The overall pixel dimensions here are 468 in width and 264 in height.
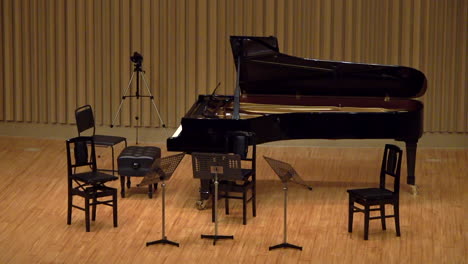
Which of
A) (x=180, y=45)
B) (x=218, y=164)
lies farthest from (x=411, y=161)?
(x=180, y=45)

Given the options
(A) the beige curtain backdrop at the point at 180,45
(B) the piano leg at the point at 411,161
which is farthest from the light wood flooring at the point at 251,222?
(A) the beige curtain backdrop at the point at 180,45

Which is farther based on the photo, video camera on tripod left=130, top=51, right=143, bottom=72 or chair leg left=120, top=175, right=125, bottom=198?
video camera on tripod left=130, top=51, right=143, bottom=72

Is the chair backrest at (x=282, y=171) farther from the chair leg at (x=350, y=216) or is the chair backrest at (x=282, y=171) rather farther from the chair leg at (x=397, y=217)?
the chair leg at (x=397, y=217)

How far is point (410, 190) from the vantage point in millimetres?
10164

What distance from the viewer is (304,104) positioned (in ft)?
34.6

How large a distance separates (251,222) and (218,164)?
41.4 inches

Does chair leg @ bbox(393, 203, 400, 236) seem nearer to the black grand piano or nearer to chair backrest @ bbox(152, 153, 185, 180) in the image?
the black grand piano

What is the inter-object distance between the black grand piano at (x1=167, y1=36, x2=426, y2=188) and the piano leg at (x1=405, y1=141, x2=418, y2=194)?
0.01m

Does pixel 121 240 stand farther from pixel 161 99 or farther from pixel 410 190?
pixel 161 99

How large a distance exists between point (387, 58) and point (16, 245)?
5608 millimetres

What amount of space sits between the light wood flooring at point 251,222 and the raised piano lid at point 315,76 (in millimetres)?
1001

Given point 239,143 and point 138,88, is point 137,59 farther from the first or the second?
point 239,143

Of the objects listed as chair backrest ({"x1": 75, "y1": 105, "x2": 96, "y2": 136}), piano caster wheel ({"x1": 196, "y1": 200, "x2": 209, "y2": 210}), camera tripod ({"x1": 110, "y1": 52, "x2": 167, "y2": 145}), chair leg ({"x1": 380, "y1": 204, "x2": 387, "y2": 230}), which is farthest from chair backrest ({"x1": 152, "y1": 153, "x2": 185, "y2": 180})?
camera tripod ({"x1": 110, "y1": 52, "x2": 167, "y2": 145})

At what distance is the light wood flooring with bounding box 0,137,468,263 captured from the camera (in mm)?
8242
